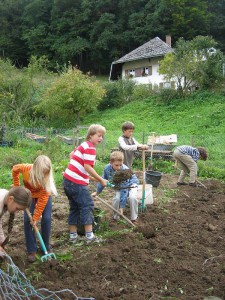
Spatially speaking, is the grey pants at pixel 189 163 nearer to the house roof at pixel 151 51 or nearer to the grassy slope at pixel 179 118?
the grassy slope at pixel 179 118

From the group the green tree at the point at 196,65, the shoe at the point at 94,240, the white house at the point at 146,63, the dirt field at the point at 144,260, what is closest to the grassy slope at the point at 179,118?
the green tree at the point at 196,65

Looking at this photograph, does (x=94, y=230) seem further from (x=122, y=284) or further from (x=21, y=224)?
(x=122, y=284)

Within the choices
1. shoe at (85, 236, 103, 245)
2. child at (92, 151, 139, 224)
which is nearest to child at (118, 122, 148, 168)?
child at (92, 151, 139, 224)

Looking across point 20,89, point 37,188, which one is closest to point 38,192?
point 37,188

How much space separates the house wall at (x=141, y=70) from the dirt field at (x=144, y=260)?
28.4m

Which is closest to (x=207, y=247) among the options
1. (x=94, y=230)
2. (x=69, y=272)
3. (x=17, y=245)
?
(x=94, y=230)

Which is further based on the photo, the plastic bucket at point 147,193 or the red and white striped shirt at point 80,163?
the plastic bucket at point 147,193

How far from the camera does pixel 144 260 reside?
4.22 metres

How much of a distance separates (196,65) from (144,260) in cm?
2004

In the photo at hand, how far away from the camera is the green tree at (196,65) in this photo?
73.8 feet

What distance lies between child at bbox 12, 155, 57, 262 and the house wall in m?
29.8

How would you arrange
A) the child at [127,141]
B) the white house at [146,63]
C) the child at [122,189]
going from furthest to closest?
the white house at [146,63]
the child at [127,141]
the child at [122,189]

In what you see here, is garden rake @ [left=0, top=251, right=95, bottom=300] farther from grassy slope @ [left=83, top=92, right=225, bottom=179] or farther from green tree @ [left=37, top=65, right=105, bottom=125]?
green tree @ [left=37, top=65, right=105, bottom=125]

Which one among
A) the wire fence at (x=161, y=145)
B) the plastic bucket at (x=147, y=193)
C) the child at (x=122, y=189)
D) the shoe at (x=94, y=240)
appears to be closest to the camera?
the shoe at (x=94, y=240)
